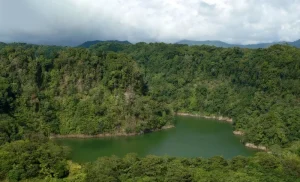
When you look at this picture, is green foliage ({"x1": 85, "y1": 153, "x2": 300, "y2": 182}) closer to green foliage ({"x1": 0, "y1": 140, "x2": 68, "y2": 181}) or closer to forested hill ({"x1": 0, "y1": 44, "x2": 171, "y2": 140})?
green foliage ({"x1": 0, "y1": 140, "x2": 68, "y2": 181})

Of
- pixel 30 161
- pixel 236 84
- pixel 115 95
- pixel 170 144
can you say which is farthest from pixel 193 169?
pixel 236 84

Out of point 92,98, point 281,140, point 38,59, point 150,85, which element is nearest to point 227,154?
point 281,140

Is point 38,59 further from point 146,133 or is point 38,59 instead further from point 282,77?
point 282,77

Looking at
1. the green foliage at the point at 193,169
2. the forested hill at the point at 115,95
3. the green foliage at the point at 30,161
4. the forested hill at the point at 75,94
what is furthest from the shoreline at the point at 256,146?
the green foliage at the point at 30,161

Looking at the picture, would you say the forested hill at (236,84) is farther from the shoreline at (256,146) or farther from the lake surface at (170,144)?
the lake surface at (170,144)

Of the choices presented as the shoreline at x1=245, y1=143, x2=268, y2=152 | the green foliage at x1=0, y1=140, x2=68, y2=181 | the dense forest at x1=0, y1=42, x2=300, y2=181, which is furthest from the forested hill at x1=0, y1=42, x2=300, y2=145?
the green foliage at x1=0, y1=140, x2=68, y2=181

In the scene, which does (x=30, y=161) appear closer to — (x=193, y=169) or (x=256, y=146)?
(x=193, y=169)
